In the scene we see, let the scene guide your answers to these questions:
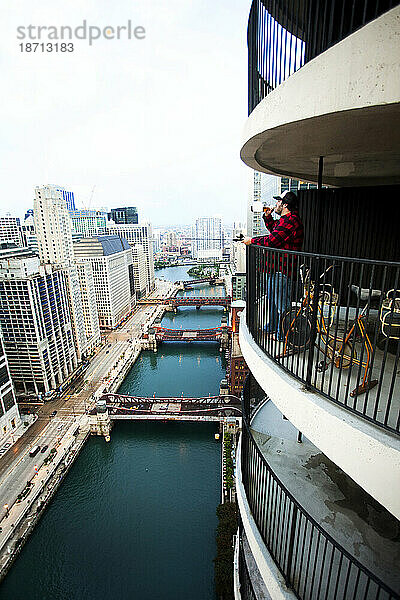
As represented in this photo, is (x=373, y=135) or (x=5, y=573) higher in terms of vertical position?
(x=373, y=135)

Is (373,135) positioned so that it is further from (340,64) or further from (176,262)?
(176,262)

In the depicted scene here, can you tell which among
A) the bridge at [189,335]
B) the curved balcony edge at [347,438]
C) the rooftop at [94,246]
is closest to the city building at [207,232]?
the rooftop at [94,246]

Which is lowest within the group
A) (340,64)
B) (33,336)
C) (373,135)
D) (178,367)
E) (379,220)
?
(178,367)

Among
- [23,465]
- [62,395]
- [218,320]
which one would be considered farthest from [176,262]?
[23,465]

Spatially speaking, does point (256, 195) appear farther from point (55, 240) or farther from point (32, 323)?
point (32, 323)

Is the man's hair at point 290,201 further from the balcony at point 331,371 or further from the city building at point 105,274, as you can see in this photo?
the city building at point 105,274

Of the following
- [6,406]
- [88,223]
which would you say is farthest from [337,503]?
[88,223]

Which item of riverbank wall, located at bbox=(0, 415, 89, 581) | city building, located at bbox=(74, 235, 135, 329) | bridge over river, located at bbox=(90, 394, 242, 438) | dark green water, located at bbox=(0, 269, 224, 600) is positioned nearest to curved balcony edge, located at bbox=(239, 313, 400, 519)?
dark green water, located at bbox=(0, 269, 224, 600)
